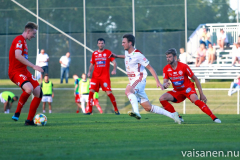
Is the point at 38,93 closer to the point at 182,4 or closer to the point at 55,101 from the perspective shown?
the point at 55,101

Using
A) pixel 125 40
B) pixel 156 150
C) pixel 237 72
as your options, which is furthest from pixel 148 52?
pixel 156 150

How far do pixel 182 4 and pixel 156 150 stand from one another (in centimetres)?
1814

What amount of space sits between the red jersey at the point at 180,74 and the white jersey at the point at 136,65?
2.06ft

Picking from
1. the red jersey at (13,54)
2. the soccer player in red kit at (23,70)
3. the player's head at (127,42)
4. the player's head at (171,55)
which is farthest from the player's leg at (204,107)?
the red jersey at (13,54)

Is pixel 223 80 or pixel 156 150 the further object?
pixel 223 80

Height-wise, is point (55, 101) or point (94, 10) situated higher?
point (94, 10)

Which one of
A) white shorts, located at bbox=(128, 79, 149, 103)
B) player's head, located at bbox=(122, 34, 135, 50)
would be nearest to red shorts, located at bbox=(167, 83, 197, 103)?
white shorts, located at bbox=(128, 79, 149, 103)

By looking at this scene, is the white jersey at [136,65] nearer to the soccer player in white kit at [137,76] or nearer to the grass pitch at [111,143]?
the soccer player in white kit at [137,76]

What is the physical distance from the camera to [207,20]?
22.0m

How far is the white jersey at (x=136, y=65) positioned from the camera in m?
8.07

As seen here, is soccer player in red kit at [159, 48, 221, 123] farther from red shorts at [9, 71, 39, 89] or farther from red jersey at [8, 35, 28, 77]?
red jersey at [8, 35, 28, 77]

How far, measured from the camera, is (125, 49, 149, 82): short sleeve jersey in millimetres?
8078

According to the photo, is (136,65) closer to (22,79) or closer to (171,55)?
(171,55)

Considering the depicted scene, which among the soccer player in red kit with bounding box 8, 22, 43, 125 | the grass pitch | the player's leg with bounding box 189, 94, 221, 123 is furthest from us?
the player's leg with bounding box 189, 94, 221, 123
